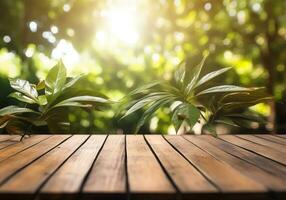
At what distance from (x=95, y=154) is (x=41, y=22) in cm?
650

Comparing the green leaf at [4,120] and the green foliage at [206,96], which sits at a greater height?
the green foliage at [206,96]

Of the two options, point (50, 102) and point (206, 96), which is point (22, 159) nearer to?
point (50, 102)

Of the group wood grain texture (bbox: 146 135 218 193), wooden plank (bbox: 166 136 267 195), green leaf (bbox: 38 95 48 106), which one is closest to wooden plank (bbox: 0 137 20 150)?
green leaf (bbox: 38 95 48 106)

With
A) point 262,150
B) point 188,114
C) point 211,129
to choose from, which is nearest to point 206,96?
point 211,129

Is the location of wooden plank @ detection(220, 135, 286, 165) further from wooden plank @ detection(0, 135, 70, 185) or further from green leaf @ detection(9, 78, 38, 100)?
green leaf @ detection(9, 78, 38, 100)

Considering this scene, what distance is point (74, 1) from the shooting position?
7793 mm

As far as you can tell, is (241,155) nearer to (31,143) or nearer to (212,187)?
(212,187)

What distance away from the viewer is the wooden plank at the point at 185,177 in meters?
1.04

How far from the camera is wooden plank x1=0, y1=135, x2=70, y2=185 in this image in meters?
1.31

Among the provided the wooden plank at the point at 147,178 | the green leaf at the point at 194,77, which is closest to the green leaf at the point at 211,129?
the green leaf at the point at 194,77

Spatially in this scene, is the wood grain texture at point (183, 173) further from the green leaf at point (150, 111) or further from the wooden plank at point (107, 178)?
the green leaf at point (150, 111)

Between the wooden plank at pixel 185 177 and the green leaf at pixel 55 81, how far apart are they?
150cm

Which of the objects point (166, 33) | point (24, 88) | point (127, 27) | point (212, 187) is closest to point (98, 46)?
point (127, 27)

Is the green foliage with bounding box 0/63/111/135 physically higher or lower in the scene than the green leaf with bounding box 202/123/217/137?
higher
